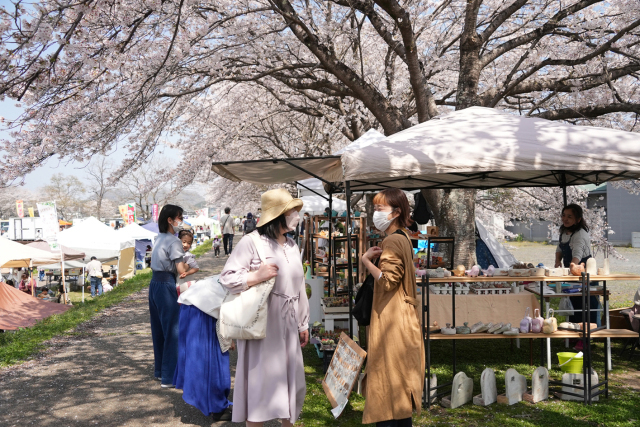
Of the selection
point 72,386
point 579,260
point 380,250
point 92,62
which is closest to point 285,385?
point 380,250

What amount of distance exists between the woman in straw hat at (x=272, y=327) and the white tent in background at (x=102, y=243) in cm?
2143

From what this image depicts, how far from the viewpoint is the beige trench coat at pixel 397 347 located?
3.42 m

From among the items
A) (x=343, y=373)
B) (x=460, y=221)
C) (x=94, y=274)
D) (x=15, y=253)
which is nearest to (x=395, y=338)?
(x=343, y=373)

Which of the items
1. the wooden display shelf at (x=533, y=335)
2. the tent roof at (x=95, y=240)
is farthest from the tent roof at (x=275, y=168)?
the tent roof at (x=95, y=240)

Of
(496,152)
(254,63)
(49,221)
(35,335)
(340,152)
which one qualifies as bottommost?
(35,335)

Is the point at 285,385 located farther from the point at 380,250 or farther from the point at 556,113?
the point at 556,113

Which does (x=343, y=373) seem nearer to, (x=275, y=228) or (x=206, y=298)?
(x=206, y=298)

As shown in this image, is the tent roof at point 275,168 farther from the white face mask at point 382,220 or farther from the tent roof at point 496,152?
the white face mask at point 382,220

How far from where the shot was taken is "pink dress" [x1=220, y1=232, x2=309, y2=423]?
325 centimetres

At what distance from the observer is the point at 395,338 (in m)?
3.45

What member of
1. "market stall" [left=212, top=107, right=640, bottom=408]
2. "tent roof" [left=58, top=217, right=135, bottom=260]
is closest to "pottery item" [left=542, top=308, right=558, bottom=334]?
"market stall" [left=212, top=107, right=640, bottom=408]

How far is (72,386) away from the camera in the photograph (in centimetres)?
556

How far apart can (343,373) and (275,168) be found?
244 centimetres

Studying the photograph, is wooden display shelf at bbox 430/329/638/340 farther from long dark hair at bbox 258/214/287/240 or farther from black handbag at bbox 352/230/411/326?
long dark hair at bbox 258/214/287/240
